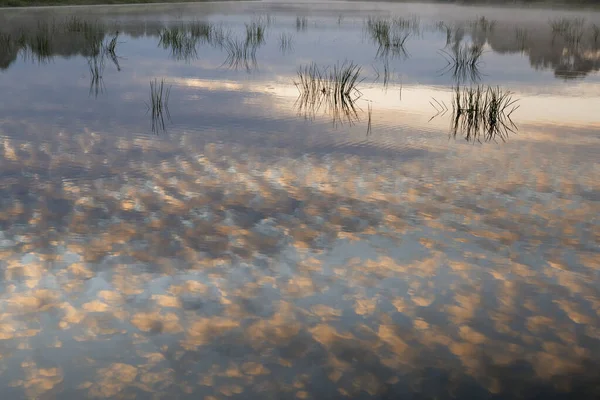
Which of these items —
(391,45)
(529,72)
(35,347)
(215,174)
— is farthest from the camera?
(391,45)

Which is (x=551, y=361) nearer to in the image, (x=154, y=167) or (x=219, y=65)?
(x=154, y=167)

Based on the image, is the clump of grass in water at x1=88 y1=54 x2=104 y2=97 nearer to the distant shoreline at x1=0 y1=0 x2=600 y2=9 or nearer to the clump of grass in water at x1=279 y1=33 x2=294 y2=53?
the clump of grass in water at x1=279 y1=33 x2=294 y2=53

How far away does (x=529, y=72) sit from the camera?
12.4m

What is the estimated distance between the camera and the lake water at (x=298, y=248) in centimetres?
272

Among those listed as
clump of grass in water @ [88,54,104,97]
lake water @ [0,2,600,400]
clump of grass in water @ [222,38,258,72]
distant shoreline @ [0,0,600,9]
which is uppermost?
distant shoreline @ [0,0,600,9]

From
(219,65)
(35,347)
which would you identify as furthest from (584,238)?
(219,65)

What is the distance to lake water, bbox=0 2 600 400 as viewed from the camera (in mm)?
2719

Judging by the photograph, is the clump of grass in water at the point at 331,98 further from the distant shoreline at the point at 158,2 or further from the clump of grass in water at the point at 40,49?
the distant shoreline at the point at 158,2

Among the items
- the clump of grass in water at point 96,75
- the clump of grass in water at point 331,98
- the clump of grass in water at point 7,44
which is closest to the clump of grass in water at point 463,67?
the clump of grass in water at point 331,98

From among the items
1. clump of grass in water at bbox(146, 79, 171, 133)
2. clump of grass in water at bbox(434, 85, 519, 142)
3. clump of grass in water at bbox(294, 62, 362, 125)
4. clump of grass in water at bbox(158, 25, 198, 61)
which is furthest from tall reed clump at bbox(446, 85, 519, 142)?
clump of grass in water at bbox(158, 25, 198, 61)

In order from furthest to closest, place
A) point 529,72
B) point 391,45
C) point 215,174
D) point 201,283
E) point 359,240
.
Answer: point 391,45, point 529,72, point 215,174, point 359,240, point 201,283

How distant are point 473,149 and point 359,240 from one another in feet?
8.85

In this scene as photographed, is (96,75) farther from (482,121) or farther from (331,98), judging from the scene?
(482,121)

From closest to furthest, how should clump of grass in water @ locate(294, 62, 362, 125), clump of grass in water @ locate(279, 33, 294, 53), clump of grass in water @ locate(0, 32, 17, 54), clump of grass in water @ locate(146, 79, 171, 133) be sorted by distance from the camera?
1. clump of grass in water @ locate(146, 79, 171, 133)
2. clump of grass in water @ locate(294, 62, 362, 125)
3. clump of grass in water @ locate(0, 32, 17, 54)
4. clump of grass in water @ locate(279, 33, 294, 53)
